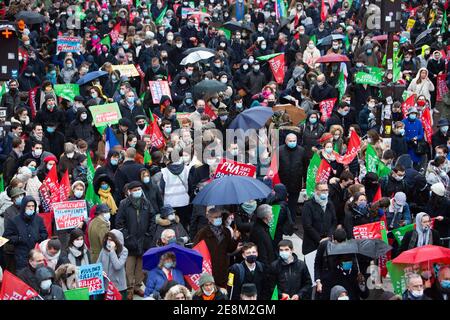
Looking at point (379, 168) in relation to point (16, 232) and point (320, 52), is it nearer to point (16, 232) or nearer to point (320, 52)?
point (16, 232)

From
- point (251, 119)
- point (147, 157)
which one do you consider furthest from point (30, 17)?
point (147, 157)

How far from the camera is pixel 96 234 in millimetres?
15266

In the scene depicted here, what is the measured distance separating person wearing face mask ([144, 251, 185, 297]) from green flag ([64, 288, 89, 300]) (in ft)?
2.14

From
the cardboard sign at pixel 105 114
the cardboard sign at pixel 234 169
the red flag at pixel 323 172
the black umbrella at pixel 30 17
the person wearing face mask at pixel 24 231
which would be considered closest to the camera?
the person wearing face mask at pixel 24 231

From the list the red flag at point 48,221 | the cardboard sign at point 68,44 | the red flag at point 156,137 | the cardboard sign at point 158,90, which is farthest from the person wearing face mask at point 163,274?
the cardboard sign at point 68,44

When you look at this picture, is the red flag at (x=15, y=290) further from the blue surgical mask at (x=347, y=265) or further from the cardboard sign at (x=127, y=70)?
the cardboard sign at (x=127, y=70)

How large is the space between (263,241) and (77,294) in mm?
2738

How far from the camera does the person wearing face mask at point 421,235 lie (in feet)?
50.2

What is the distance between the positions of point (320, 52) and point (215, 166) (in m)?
11.7

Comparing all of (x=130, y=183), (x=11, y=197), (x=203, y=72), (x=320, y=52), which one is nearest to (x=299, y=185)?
(x=130, y=183)

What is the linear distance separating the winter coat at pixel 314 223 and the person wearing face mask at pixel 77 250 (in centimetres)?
276

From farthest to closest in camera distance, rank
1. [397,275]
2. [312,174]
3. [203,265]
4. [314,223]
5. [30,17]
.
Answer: [30,17], [312,174], [314,223], [203,265], [397,275]

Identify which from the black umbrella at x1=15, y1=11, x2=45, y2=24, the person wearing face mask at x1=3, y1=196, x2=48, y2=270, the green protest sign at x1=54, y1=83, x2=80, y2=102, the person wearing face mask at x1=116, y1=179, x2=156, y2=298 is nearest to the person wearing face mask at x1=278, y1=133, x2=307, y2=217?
the person wearing face mask at x1=116, y1=179, x2=156, y2=298

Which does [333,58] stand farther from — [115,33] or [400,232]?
[400,232]
